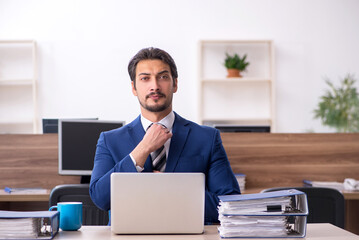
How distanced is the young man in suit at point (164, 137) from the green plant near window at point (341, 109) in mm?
4146

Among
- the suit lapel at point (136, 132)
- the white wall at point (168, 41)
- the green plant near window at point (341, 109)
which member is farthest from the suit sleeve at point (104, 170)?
the green plant near window at point (341, 109)

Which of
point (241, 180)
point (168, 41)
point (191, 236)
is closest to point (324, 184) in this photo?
point (241, 180)

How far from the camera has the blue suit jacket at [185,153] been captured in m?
1.99

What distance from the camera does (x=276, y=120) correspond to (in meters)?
6.27

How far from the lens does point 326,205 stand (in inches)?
103

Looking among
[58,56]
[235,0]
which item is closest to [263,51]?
[235,0]

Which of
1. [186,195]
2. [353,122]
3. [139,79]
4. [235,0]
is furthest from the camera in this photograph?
[235,0]

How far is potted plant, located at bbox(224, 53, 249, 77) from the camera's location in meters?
5.90

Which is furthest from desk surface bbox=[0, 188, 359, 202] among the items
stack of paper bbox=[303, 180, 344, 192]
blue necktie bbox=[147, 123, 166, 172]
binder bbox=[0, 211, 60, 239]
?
binder bbox=[0, 211, 60, 239]

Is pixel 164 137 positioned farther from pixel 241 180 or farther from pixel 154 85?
pixel 241 180

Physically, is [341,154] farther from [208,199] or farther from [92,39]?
[92,39]

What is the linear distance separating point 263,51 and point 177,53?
1.10 meters

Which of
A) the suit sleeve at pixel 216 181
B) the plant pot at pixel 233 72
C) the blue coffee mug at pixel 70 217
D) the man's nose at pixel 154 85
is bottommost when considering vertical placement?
the blue coffee mug at pixel 70 217

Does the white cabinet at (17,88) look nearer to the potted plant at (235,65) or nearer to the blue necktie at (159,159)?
the potted plant at (235,65)
